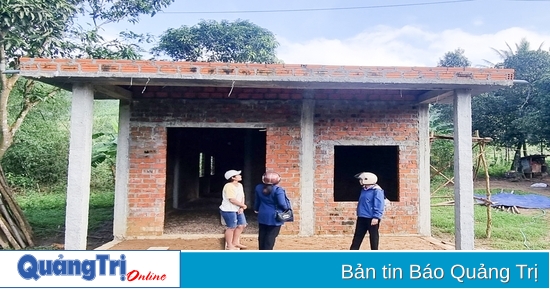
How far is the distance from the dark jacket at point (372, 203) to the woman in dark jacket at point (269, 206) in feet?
3.70

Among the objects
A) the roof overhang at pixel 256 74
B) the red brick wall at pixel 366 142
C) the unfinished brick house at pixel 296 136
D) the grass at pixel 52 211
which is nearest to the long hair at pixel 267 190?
the roof overhang at pixel 256 74

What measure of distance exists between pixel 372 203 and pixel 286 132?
2417mm

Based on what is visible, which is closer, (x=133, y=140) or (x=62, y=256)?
(x=62, y=256)

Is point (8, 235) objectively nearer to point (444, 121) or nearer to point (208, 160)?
point (208, 160)

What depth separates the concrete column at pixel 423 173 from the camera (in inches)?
283

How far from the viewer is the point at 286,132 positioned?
711 centimetres

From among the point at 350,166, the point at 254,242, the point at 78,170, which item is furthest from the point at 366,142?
the point at 78,170

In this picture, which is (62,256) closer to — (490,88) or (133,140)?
(133,140)

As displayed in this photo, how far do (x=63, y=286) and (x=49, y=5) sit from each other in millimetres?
5821

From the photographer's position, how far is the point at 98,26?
934cm

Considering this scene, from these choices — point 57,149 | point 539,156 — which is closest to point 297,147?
point 57,149

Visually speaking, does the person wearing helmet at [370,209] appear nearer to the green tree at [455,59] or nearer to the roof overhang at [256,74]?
the roof overhang at [256,74]

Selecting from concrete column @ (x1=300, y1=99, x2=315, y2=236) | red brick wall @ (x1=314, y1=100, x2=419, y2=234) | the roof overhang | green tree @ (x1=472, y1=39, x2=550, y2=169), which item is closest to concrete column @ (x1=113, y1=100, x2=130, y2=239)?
the roof overhang

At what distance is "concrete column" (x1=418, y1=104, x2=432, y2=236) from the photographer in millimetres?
7188
